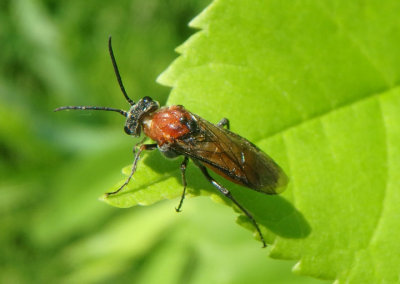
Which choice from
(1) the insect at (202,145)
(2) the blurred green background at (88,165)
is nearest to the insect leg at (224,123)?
(1) the insect at (202,145)

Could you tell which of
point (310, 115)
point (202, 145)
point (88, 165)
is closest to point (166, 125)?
point (202, 145)

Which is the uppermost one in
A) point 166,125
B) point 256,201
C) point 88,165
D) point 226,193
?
point 166,125

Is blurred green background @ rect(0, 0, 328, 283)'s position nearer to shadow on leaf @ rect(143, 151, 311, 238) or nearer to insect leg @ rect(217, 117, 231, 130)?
shadow on leaf @ rect(143, 151, 311, 238)

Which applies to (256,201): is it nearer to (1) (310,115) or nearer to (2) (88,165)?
(1) (310,115)

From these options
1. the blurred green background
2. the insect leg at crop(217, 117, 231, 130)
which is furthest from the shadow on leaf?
the blurred green background

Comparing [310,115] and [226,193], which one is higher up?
[310,115]
